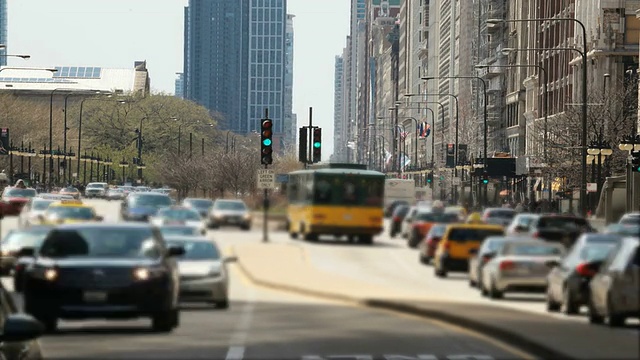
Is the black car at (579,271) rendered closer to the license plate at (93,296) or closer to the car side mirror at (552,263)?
the car side mirror at (552,263)

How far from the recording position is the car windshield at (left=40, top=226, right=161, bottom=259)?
82.5ft

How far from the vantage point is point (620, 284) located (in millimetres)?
26641

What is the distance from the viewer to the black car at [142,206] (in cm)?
5606

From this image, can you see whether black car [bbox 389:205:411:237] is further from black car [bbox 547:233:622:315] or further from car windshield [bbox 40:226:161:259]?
car windshield [bbox 40:226:161:259]

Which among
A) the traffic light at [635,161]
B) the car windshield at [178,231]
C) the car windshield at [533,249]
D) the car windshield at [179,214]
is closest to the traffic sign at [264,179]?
the car windshield at [179,214]

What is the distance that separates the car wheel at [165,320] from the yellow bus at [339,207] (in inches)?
1044

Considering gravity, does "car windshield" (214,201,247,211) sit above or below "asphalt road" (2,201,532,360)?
above

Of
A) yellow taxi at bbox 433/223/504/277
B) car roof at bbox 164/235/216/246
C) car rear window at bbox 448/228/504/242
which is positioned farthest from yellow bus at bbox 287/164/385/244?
car roof at bbox 164/235/216/246

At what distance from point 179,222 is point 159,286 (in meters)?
24.0

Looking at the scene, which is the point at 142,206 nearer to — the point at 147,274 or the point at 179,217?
the point at 179,217

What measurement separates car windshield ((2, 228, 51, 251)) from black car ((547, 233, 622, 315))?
12755 mm

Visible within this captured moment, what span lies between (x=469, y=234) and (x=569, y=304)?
13497mm

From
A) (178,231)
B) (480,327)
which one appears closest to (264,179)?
(178,231)

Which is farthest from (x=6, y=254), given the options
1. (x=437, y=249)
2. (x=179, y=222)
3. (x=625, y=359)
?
(x=625, y=359)
